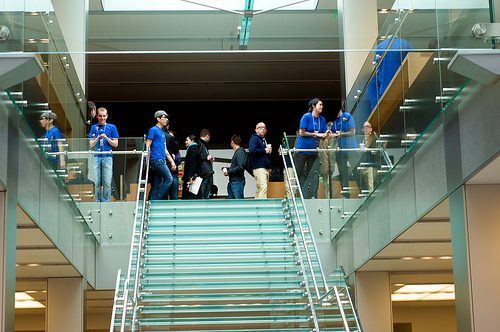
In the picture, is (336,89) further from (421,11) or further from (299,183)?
(421,11)

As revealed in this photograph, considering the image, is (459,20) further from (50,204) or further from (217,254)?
(217,254)

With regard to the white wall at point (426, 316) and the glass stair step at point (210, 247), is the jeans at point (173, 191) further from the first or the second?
the white wall at point (426, 316)

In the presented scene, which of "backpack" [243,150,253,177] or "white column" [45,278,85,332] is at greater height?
"backpack" [243,150,253,177]

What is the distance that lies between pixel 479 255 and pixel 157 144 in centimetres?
972

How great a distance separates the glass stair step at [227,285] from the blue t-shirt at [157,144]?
3.16 metres

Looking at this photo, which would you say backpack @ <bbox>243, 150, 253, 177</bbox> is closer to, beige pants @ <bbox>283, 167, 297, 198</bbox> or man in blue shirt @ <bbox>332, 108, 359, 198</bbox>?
beige pants @ <bbox>283, 167, 297, 198</bbox>

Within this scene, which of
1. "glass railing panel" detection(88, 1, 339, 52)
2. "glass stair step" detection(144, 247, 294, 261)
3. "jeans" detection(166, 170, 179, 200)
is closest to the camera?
"glass railing panel" detection(88, 1, 339, 52)

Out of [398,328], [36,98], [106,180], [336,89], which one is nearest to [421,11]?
[36,98]

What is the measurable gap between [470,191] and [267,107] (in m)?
19.8

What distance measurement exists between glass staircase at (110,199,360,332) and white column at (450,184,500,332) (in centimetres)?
312

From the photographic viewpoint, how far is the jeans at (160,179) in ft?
60.2

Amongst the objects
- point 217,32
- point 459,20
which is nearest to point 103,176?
point 217,32

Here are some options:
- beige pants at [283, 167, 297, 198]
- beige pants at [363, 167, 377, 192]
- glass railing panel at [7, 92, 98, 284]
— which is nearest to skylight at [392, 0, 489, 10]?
beige pants at [363, 167, 377, 192]

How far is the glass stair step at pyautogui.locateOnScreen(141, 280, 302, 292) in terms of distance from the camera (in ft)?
51.2
